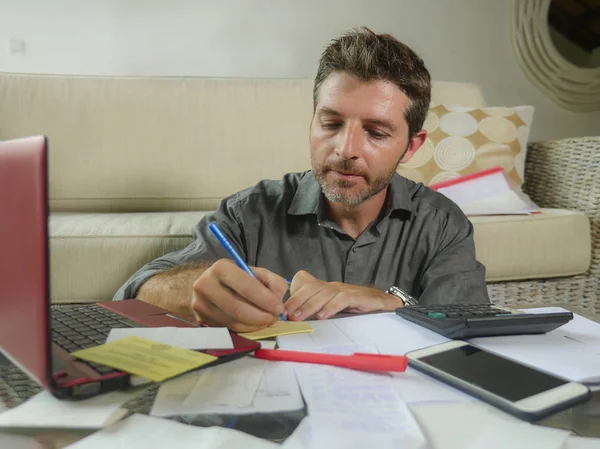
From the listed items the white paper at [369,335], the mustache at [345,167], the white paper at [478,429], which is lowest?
the white paper at [369,335]

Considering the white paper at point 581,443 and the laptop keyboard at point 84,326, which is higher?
the white paper at point 581,443

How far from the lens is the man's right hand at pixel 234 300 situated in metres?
0.61

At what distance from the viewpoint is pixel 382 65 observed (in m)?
1.07

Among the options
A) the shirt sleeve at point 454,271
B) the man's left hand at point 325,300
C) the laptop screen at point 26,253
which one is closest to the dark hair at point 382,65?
the shirt sleeve at point 454,271

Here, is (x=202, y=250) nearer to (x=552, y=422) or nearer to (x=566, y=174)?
(x=552, y=422)

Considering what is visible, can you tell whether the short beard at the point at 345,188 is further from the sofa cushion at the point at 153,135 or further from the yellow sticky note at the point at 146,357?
the sofa cushion at the point at 153,135

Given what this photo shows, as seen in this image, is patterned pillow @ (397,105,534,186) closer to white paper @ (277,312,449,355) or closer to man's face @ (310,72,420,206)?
man's face @ (310,72,420,206)

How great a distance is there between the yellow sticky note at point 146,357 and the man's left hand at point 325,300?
210 mm

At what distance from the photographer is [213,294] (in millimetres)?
622

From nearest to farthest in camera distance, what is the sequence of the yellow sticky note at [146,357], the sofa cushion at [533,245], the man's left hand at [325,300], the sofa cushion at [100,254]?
1. the yellow sticky note at [146,357]
2. the man's left hand at [325,300]
3. the sofa cushion at [100,254]
4. the sofa cushion at [533,245]

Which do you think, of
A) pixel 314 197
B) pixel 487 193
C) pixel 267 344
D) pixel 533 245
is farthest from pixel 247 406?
pixel 487 193

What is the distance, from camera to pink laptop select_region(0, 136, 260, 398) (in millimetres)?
357

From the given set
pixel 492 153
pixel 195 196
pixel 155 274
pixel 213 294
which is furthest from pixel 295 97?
pixel 213 294

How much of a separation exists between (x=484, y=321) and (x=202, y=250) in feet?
1.90
